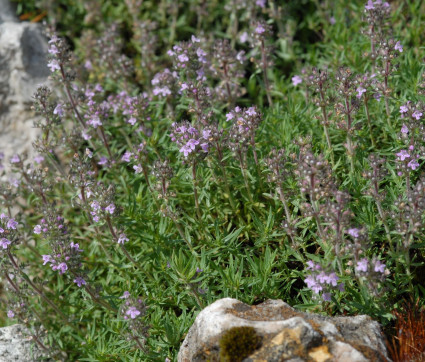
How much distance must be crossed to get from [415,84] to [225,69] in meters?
2.60

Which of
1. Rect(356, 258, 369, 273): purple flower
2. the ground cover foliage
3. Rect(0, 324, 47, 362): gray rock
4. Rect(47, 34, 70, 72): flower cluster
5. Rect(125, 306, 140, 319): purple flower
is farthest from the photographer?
Rect(47, 34, 70, 72): flower cluster

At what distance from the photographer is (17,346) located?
597cm

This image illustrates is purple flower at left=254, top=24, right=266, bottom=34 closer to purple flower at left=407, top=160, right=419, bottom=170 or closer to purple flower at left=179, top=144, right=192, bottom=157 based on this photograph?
purple flower at left=179, top=144, right=192, bottom=157

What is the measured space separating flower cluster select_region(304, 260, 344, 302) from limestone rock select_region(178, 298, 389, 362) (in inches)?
9.5

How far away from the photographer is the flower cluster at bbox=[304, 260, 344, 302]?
14.4 ft

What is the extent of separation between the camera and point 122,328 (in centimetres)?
562

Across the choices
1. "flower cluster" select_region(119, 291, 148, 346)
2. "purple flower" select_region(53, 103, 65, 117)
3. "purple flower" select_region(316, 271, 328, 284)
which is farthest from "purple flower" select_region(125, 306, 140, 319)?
"purple flower" select_region(53, 103, 65, 117)

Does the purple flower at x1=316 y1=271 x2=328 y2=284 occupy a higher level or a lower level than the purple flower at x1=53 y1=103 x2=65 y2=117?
lower

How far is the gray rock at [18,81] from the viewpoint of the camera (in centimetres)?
862

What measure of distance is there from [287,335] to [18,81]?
22.9ft

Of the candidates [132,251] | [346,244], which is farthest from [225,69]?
[346,244]

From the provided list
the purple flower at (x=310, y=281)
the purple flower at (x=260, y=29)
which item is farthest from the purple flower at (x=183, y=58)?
the purple flower at (x=310, y=281)

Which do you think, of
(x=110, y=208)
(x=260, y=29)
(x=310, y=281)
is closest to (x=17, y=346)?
(x=110, y=208)

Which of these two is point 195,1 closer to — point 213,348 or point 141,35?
point 141,35
